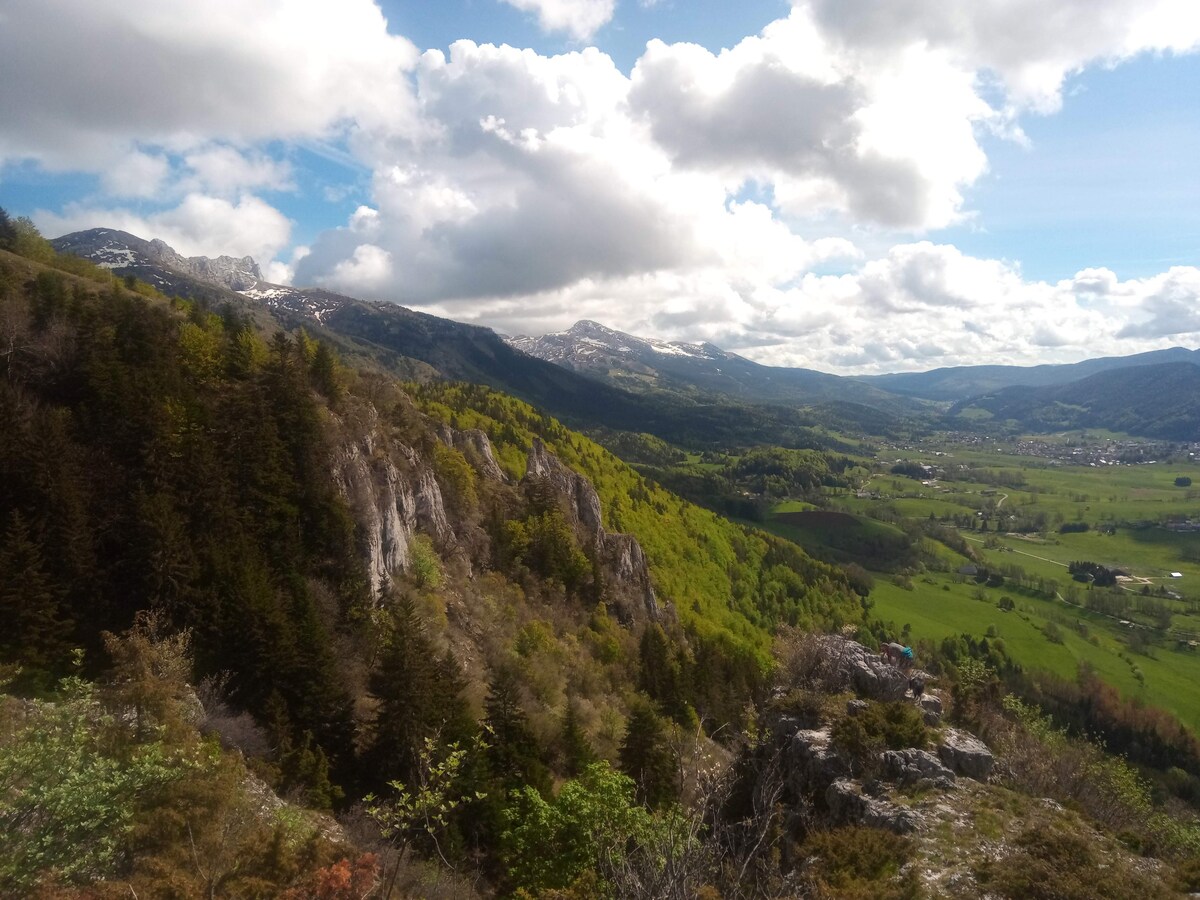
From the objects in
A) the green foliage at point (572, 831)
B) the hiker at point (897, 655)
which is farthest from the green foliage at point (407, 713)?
the hiker at point (897, 655)

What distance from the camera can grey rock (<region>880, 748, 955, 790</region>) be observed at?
24.2 metres

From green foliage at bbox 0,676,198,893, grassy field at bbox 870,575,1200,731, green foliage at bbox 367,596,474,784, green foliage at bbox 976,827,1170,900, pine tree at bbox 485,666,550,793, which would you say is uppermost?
green foliage at bbox 0,676,198,893

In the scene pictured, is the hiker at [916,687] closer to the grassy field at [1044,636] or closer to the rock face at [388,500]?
the rock face at [388,500]

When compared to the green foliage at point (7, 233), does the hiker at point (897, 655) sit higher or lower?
lower

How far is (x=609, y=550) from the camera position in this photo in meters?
81.5

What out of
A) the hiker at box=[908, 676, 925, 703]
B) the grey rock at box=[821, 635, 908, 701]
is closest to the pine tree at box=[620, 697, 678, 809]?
the grey rock at box=[821, 635, 908, 701]

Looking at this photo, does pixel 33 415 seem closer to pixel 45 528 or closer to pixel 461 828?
pixel 45 528

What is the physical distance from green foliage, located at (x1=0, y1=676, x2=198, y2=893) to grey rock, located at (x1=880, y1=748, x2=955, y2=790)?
2637 centimetres

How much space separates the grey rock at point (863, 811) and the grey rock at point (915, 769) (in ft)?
5.76

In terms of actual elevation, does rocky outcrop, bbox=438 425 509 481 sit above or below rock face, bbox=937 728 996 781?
above

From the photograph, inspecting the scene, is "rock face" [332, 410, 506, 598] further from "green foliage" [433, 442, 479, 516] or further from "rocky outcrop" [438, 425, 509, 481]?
"rocky outcrop" [438, 425, 509, 481]

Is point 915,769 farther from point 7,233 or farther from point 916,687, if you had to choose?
point 7,233

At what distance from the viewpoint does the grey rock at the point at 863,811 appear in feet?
71.7

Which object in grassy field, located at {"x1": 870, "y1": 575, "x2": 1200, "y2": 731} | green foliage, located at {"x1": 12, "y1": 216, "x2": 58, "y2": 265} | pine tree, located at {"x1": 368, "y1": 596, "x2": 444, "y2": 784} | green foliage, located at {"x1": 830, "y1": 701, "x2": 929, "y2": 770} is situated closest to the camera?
green foliage, located at {"x1": 830, "y1": 701, "x2": 929, "y2": 770}
